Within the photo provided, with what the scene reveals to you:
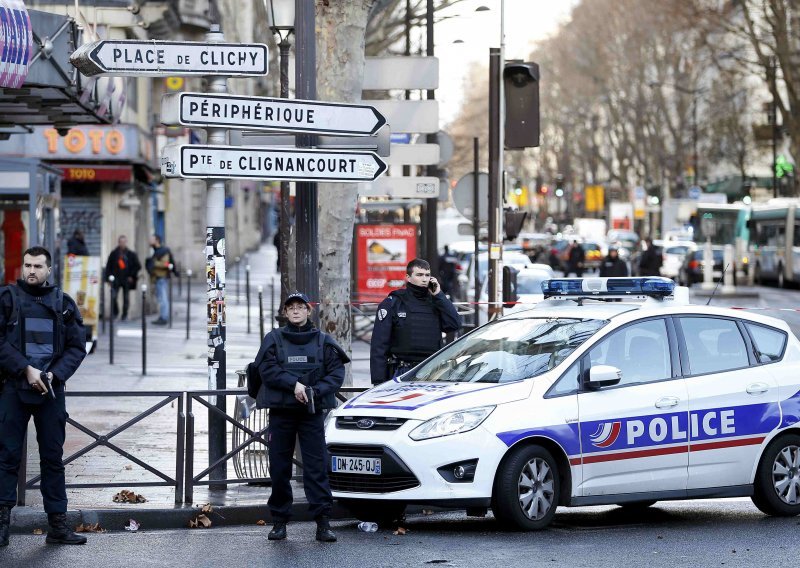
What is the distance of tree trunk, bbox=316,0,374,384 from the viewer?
44.4ft

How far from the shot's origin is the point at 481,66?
114 meters

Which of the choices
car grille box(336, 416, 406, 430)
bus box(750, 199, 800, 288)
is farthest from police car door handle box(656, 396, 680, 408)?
bus box(750, 199, 800, 288)

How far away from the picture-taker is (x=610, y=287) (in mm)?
11836

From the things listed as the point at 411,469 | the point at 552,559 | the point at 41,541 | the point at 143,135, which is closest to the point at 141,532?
the point at 41,541

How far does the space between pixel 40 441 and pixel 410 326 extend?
10.8 ft

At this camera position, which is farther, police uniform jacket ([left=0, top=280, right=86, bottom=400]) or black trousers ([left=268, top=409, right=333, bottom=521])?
black trousers ([left=268, top=409, right=333, bottom=521])

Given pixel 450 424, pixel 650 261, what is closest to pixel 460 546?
pixel 450 424

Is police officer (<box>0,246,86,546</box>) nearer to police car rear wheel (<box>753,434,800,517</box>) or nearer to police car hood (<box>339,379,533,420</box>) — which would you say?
police car hood (<box>339,379,533,420</box>)

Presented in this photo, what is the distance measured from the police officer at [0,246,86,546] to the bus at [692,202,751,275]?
48770 millimetres

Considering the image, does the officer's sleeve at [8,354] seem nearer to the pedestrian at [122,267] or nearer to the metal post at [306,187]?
the metal post at [306,187]

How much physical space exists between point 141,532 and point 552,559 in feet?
9.58

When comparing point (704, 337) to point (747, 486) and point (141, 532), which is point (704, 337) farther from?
point (141, 532)

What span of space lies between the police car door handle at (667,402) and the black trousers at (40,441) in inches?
155

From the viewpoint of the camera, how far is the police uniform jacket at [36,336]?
9.52 m
